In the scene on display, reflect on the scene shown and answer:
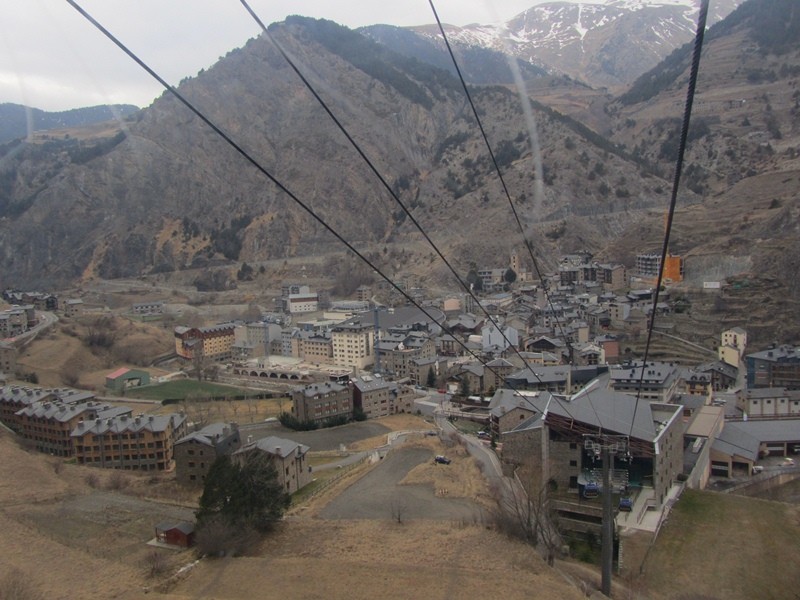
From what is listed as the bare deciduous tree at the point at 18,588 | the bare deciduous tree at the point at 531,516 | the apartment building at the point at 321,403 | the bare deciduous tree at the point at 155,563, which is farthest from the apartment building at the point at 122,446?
the bare deciduous tree at the point at 531,516

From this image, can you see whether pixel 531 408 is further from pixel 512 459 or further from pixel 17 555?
pixel 17 555

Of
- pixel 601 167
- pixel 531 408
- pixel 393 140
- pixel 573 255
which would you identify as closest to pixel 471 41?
pixel 393 140

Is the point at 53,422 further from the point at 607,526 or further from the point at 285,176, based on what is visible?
the point at 285,176

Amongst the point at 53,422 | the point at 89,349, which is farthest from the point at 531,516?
the point at 89,349

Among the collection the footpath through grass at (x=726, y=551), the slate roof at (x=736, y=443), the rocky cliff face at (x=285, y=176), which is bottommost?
the footpath through grass at (x=726, y=551)

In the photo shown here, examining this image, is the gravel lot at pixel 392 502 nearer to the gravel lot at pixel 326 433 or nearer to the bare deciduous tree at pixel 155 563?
the bare deciduous tree at pixel 155 563

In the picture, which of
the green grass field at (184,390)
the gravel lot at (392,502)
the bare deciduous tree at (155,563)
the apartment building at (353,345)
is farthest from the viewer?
the apartment building at (353,345)

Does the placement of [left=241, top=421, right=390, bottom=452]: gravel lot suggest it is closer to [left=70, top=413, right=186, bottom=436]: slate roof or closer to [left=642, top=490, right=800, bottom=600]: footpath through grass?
[left=70, top=413, right=186, bottom=436]: slate roof
